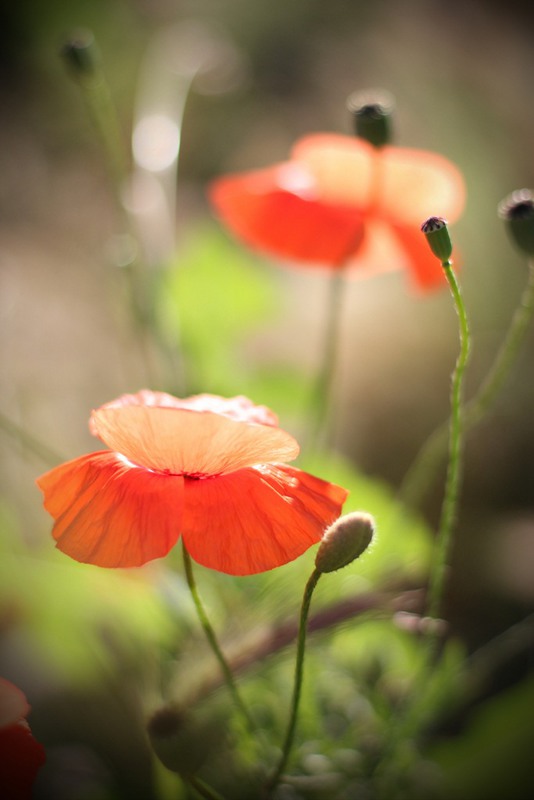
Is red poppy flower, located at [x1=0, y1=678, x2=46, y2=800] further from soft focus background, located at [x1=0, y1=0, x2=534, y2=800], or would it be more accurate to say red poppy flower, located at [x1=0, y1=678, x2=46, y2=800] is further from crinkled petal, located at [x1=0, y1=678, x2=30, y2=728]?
soft focus background, located at [x1=0, y1=0, x2=534, y2=800]

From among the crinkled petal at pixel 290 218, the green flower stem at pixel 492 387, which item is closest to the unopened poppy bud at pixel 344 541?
the green flower stem at pixel 492 387

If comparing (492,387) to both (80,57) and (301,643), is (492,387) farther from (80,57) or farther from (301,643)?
(80,57)

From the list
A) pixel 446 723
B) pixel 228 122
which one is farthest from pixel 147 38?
pixel 446 723

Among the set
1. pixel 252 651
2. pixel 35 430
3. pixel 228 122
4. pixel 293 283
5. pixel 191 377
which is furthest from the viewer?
pixel 228 122

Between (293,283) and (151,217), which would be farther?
(293,283)

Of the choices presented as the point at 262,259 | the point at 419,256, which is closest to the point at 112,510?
the point at 419,256

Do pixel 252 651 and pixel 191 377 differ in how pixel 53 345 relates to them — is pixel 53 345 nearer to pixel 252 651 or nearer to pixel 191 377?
pixel 191 377

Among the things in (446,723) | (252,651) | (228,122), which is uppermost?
(228,122)
